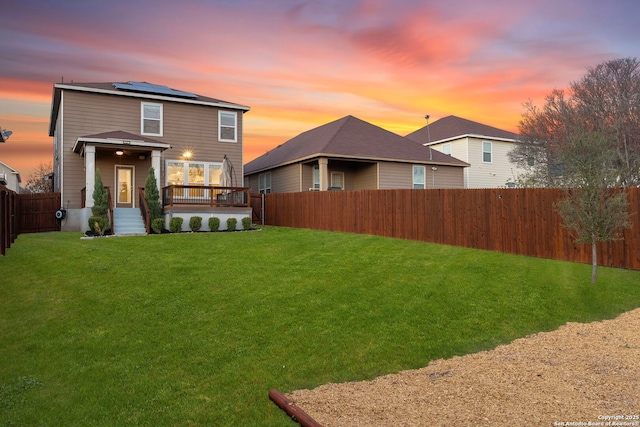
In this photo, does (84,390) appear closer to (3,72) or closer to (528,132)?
(3,72)

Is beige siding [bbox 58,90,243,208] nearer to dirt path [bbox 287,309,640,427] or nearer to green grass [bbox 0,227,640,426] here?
green grass [bbox 0,227,640,426]

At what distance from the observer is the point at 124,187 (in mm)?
20281

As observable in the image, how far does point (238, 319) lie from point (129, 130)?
16.7m

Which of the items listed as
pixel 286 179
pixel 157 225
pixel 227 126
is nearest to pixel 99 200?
pixel 157 225

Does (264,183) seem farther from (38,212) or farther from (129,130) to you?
(38,212)

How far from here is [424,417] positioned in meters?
4.09

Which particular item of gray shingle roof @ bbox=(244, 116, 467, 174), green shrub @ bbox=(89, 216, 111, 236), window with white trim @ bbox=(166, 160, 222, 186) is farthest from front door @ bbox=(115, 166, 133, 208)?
gray shingle roof @ bbox=(244, 116, 467, 174)

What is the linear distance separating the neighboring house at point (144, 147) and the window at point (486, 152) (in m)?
18.2

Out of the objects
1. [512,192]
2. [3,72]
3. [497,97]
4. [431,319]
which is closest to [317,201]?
[512,192]

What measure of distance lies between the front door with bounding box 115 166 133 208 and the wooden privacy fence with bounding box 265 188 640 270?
9.74m

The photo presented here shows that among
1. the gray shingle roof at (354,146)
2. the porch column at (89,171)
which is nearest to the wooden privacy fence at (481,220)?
the gray shingle roof at (354,146)

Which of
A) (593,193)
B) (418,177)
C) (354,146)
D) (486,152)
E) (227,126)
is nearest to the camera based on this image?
(593,193)

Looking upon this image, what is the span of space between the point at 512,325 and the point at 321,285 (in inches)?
137

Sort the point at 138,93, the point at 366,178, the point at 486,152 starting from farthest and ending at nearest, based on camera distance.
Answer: the point at 486,152 → the point at 366,178 → the point at 138,93
